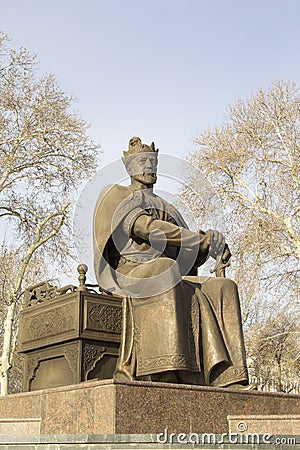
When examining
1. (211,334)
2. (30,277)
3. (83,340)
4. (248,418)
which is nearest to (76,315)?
(83,340)

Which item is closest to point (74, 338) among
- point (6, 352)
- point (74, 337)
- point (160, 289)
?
point (74, 337)

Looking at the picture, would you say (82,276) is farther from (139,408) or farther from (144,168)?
(139,408)

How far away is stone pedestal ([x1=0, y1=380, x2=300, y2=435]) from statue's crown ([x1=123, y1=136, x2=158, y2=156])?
2.70 metres

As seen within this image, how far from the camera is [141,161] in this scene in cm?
679

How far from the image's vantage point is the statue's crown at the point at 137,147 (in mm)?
6797

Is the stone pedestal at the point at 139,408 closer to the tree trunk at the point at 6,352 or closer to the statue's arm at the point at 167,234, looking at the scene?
the statue's arm at the point at 167,234

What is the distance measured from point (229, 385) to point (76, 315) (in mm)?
1559

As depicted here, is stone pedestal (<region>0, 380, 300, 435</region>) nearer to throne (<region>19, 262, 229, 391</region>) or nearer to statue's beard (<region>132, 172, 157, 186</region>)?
throne (<region>19, 262, 229, 391</region>)

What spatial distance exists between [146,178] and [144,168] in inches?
4.5

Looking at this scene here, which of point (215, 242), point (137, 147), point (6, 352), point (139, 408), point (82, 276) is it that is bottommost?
point (139, 408)

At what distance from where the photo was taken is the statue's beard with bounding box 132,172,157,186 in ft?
22.2

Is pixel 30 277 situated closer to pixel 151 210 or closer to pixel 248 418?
pixel 151 210

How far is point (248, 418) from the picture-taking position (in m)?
5.44

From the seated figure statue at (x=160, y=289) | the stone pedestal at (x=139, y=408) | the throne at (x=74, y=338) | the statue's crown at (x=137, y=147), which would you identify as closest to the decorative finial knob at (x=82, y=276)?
the throne at (x=74, y=338)
